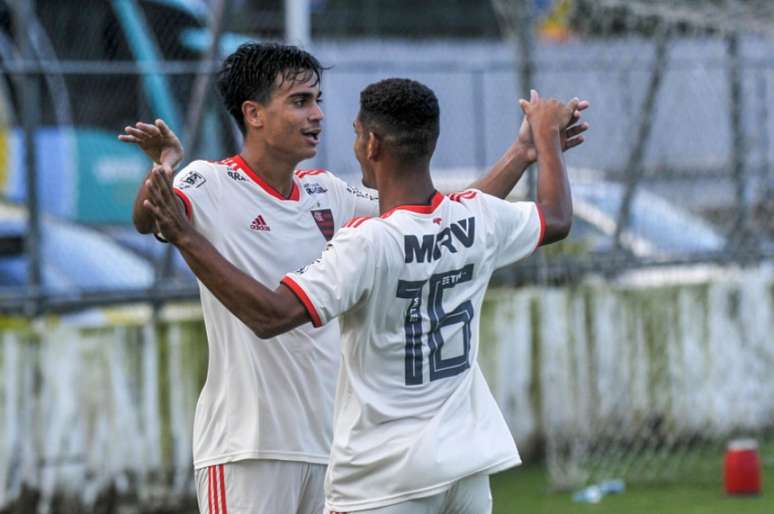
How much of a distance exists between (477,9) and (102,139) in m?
10.5

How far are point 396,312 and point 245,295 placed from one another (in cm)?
41

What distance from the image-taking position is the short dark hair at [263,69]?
4582mm

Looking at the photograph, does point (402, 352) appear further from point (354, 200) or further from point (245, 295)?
point (354, 200)

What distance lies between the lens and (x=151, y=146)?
4.31 meters

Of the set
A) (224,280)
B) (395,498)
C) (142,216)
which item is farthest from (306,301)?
(142,216)

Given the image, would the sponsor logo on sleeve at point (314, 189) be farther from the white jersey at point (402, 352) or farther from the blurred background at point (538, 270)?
the blurred background at point (538, 270)

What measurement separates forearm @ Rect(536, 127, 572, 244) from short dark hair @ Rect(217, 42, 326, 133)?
78 centimetres

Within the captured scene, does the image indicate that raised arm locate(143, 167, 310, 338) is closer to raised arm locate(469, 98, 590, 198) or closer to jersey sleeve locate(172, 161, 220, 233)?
jersey sleeve locate(172, 161, 220, 233)

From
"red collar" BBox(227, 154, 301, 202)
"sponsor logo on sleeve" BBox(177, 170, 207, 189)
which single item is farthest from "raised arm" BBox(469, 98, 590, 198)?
"sponsor logo on sleeve" BBox(177, 170, 207, 189)

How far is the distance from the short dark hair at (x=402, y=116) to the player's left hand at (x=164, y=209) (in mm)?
566

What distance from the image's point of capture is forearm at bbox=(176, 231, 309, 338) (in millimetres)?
3840

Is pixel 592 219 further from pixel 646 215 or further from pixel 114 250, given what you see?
pixel 114 250

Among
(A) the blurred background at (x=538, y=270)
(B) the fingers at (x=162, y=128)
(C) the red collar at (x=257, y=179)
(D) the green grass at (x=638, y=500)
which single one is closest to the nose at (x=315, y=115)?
(C) the red collar at (x=257, y=179)

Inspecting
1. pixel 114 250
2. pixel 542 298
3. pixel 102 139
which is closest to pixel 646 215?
pixel 542 298
